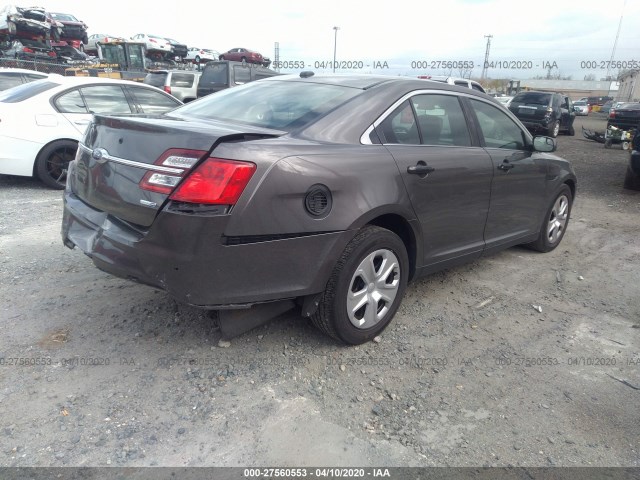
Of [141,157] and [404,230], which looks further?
[404,230]

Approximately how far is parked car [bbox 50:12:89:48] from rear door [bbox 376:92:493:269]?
1206 inches

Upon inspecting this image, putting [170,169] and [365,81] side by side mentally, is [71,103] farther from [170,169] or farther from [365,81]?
[170,169]

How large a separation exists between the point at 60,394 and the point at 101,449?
0.52m

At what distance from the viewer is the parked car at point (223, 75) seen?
14219 millimetres

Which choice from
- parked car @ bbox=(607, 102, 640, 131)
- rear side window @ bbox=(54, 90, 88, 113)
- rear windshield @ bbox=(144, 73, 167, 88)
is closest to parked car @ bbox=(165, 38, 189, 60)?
rear windshield @ bbox=(144, 73, 167, 88)

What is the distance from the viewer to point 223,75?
14.3 metres

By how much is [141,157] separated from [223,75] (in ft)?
41.5

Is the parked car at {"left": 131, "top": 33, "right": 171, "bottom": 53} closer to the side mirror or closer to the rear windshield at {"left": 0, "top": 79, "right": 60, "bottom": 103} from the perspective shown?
the rear windshield at {"left": 0, "top": 79, "right": 60, "bottom": 103}

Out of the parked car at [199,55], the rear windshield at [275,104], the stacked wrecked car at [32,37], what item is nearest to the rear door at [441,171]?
the rear windshield at [275,104]

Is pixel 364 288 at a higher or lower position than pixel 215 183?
lower

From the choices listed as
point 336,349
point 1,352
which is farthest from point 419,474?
point 1,352

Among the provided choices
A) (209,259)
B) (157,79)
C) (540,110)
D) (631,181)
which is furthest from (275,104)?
(540,110)

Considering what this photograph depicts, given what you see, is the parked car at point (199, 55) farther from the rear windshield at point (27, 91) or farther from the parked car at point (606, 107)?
the parked car at point (606, 107)

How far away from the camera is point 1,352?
288 centimetres
